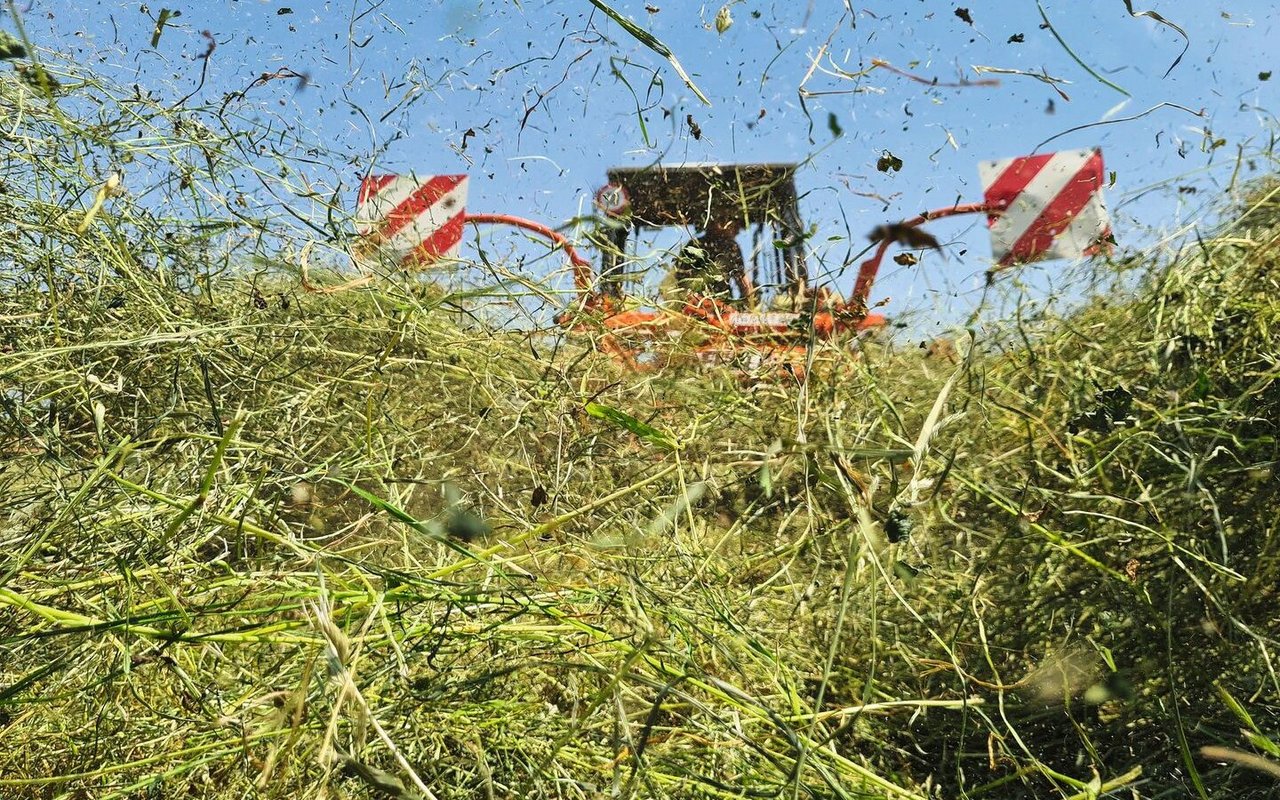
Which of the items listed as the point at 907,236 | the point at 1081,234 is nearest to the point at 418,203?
the point at 1081,234

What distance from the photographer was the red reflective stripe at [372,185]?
2082mm

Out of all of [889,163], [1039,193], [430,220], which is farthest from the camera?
[1039,193]

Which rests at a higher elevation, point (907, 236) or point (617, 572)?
point (907, 236)

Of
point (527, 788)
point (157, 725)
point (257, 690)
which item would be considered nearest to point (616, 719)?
point (527, 788)

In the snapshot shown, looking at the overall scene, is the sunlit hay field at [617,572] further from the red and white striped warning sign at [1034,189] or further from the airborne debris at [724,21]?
the red and white striped warning sign at [1034,189]

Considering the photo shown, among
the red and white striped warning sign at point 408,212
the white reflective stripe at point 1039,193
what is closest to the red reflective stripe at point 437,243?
the red and white striped warning sign at point 408,212

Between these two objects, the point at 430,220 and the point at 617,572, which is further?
the point at 430,220

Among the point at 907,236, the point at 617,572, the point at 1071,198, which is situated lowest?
the point at 617,572

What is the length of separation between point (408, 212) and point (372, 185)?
0.17 meters

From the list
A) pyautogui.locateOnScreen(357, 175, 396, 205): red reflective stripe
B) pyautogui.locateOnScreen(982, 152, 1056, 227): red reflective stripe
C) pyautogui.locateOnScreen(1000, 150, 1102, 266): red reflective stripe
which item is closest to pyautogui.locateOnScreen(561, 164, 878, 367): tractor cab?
pyautogui.locateOnScreen(357, 175, 396, 205): red reflective stripe

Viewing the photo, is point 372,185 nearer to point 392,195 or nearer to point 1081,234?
point 392,195

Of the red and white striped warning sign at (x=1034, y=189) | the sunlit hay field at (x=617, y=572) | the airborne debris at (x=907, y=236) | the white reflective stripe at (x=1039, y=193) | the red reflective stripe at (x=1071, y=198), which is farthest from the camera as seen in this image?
the white reflective stripe at (x=1039, y=193)

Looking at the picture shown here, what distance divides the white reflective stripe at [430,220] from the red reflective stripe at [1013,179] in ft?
7.00

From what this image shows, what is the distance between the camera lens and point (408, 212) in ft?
7.53
